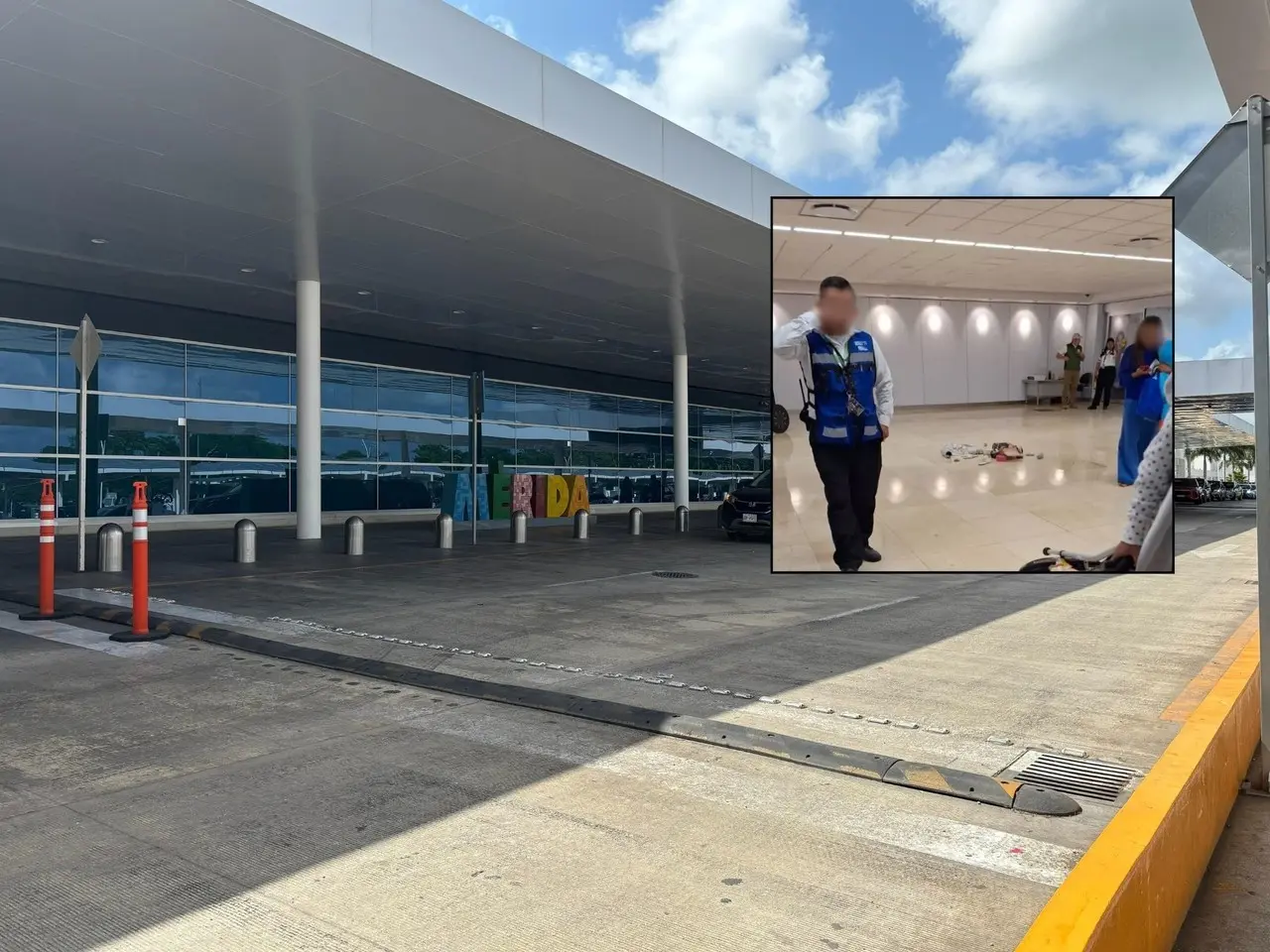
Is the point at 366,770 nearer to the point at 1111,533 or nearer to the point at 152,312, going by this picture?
the point at 1111,533

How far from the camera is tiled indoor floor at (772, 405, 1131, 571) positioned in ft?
15.1

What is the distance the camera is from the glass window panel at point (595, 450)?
118 feet

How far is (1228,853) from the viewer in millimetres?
4137

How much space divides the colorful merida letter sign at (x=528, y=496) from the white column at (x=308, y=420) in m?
7.87

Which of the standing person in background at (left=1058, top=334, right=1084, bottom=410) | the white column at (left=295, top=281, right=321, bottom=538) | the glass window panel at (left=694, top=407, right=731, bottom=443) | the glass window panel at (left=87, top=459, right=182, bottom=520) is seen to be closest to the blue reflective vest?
the standing person in background at (left=1058, top=334, right=1084, bottom=410)

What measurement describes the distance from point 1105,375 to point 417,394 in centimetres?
2729

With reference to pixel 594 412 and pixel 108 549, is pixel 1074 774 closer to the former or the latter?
pixel 108 549

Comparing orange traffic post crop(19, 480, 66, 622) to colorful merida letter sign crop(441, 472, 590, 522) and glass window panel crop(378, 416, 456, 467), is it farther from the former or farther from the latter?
glass window panel crop(378, 416, 456, 467)

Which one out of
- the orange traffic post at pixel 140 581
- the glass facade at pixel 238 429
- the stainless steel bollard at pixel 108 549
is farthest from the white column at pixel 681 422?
the orange traffic post at pixel 140 581

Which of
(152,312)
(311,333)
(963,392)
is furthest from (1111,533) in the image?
(152,312)

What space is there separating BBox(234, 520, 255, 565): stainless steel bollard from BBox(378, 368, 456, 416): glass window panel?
47.7 feet

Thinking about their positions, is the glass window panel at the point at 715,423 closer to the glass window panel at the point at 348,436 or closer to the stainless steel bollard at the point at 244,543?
the glass window panel at the point at 348,436

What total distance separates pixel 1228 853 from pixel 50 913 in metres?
4.70

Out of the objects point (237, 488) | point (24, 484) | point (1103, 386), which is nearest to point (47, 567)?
point (1103, 386)
